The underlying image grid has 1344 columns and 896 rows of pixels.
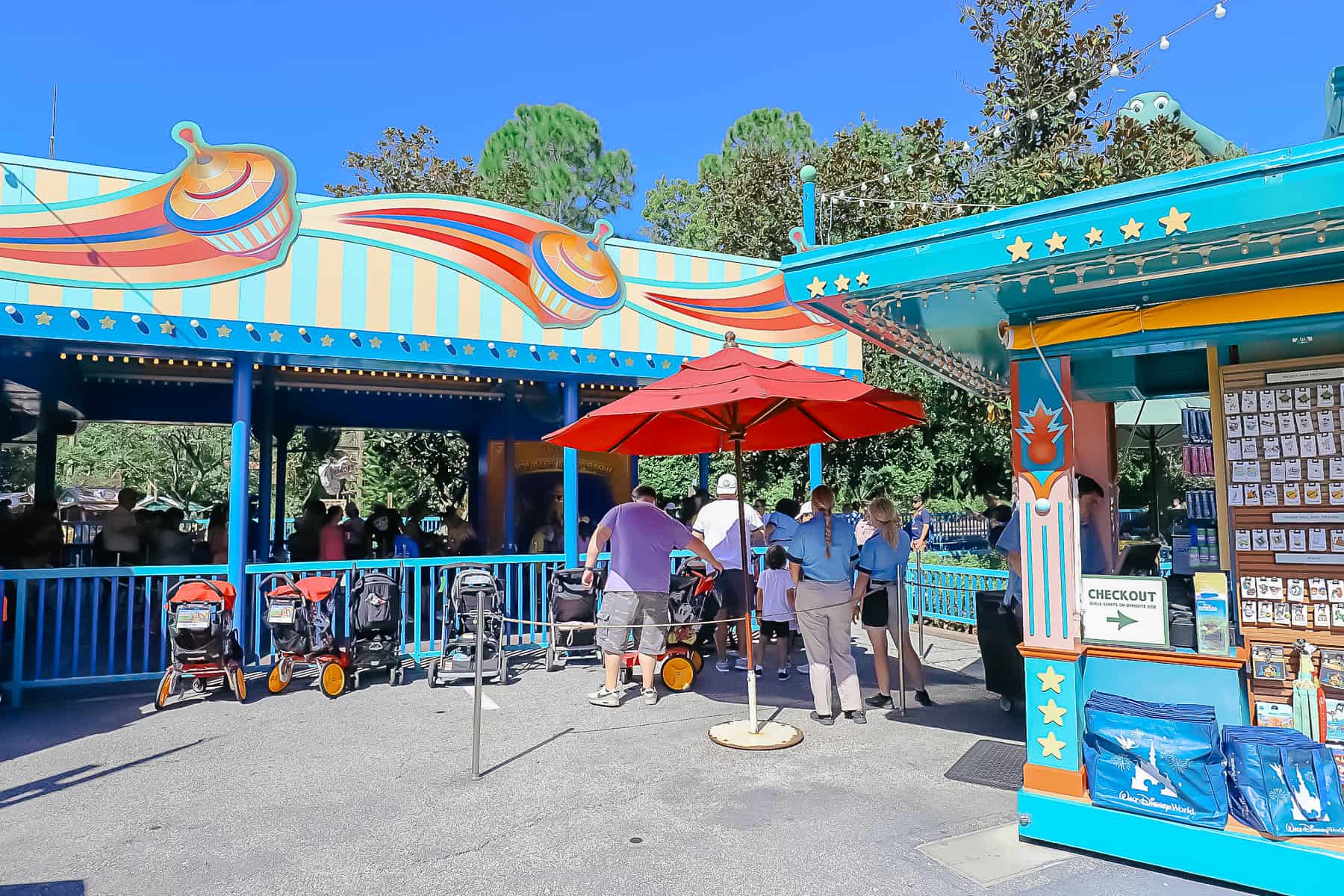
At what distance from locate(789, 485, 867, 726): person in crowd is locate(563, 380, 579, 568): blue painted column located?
3.21m

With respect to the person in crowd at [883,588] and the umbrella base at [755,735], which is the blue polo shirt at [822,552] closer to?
the person in crowd at [883,588]

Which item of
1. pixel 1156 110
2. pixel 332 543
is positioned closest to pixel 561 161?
pixel 1156 110

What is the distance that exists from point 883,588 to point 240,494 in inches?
232

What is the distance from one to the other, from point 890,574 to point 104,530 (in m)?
9.30

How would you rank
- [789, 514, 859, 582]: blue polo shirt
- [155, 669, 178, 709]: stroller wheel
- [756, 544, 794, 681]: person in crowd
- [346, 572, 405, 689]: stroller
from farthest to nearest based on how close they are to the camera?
1. [756, 544, 794, 681]: person in crowd
2. [346, 572, 405, 689]: stroller
3. [155, 669, 178, 709]: stroller wheel
4. [789, 514, 859, 582]: blue polo shirt

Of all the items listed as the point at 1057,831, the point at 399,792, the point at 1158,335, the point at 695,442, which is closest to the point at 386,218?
the point at 695,442

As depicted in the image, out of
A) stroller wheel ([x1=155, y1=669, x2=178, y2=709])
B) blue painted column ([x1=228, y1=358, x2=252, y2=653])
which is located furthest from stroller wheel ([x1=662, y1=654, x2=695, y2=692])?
stroller wheel ([x1=155, y1=669, x2=178, y2=709])

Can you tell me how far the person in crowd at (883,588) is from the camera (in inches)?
250

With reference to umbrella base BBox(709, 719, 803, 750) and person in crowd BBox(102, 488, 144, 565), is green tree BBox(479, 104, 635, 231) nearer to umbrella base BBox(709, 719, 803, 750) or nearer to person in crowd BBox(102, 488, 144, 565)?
person in crowd BBox(102, 488, 144, 565)

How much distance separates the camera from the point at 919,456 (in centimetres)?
2217

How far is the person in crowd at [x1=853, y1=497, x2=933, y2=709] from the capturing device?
6.35m

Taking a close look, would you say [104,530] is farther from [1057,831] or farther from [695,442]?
[1057,831]

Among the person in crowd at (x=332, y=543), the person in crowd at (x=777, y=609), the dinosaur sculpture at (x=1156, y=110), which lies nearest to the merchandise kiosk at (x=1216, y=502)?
the person in crowd at (x=777, y=609)

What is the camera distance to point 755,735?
562cm
